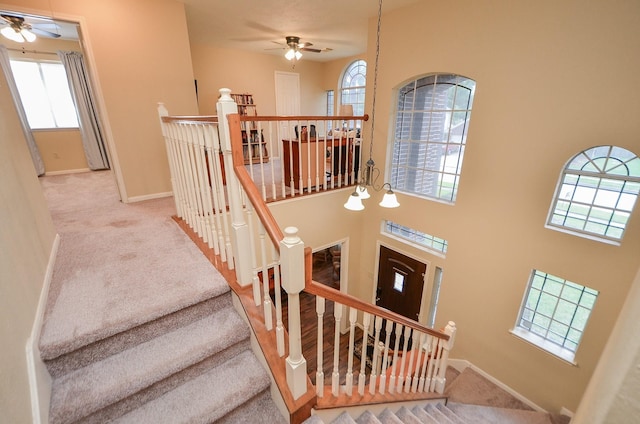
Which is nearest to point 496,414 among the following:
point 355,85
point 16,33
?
point 355,85

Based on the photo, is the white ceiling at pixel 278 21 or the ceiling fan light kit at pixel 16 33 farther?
the white ceiling at pixel 278 21

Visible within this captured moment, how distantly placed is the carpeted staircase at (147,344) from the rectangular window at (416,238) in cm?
314

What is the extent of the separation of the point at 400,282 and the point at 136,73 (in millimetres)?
4839

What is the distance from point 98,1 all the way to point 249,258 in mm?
3540

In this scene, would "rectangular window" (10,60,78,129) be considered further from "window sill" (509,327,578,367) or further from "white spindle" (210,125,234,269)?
"window sill" (509,327,578,367)

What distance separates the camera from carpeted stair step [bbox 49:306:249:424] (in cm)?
128

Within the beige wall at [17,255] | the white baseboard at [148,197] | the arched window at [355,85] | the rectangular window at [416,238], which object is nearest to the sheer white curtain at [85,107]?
the white baseboard at [148,197]

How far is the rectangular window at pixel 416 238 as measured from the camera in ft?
13.0

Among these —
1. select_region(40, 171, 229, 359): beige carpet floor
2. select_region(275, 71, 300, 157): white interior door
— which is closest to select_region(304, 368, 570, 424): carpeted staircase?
select_region(40, 171, 229, 359): beige carpet floor

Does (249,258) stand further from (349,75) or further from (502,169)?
(349,75)

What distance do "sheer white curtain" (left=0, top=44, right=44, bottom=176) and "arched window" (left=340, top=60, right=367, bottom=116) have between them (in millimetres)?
6553

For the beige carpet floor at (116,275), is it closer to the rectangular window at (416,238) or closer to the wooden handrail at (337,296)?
the wooden handrail at (337,296)

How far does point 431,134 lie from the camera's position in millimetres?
3838

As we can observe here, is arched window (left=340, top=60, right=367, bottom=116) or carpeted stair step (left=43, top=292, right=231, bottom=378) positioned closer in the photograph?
carpeted stair step (left=43, top=292, right=231, bottom=378)
